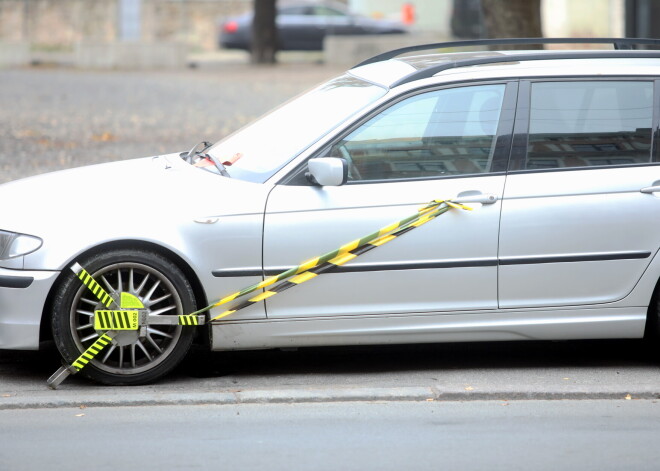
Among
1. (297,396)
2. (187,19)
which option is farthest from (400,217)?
(187,19)

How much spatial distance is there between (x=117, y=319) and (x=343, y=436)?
52.9 inches

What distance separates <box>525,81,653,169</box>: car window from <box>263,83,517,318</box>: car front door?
7.9 inches

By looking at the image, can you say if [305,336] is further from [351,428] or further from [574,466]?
[574,466]

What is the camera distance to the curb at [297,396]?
542 cm

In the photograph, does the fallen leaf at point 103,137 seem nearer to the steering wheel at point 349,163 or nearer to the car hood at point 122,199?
the car hood at point 122,199

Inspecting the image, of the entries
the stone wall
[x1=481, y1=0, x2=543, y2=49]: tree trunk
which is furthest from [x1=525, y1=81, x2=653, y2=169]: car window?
the stone wall

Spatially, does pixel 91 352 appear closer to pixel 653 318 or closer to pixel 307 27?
pixel 653 318

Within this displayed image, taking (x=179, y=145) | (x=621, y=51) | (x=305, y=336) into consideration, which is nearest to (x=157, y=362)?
(x=305, y=336)

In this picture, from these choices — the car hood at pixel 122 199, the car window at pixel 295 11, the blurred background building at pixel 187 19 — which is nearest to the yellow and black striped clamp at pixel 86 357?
the car hood at pixel 122 199

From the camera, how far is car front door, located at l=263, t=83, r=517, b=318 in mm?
5613

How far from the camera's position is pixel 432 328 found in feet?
18.9

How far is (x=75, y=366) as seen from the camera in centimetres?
558

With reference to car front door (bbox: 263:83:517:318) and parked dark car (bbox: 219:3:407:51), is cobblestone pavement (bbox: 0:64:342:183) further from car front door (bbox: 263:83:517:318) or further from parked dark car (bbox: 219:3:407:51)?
parked dark car (bbox: 219:3:407:51)

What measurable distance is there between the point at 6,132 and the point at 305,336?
1059 centimetres
